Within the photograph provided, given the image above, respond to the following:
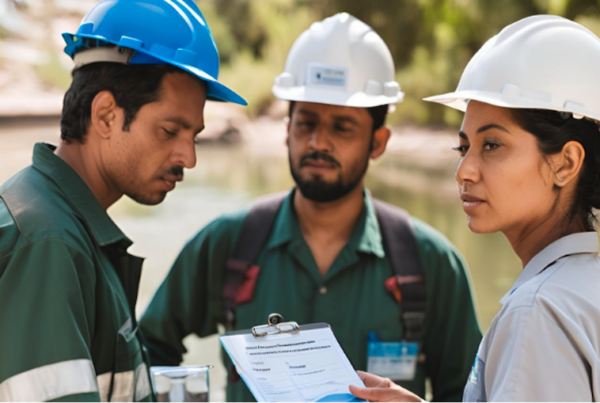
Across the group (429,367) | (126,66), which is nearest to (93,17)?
(126,66)

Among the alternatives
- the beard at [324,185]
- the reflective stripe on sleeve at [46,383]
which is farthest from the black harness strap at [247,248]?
the reflective stripe on sleeve at [46,383]

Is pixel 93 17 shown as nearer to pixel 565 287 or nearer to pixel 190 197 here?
pixel 565 287

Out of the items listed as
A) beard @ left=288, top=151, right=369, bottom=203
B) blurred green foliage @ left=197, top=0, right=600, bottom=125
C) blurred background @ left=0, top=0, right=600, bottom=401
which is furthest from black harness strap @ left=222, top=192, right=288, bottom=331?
blurred green foliage @ left=197, top=0, right=600, bottom=125

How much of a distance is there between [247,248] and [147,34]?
3.54 ft

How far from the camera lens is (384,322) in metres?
2.71

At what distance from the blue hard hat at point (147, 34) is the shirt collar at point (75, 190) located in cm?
36

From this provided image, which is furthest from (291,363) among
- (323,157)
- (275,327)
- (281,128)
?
(281,128)

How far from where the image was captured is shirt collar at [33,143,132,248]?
190 cm

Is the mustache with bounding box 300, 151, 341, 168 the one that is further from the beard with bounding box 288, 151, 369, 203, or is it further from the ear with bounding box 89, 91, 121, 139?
the ear with bounding box 89, 91, 121, 139

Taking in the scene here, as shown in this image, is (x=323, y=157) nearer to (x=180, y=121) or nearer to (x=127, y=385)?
(x=180, y=121)

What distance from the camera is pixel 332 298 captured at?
277 centimetres

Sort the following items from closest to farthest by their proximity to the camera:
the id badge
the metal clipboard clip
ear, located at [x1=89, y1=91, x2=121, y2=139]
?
the metal clipboard clip
ear, located at [x1=89, y1=91, x2=121, y2=139]
the id badge

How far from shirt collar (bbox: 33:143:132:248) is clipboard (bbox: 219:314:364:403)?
1.56 feet

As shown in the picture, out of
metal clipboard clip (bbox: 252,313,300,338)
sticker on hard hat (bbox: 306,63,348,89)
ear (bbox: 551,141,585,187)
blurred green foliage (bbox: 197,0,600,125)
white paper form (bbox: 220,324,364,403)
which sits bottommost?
white paper form (bbox: 220,324,364,403)
